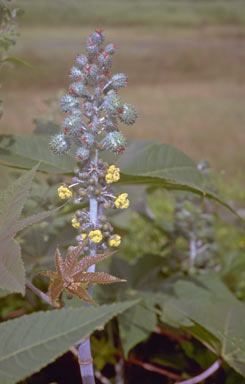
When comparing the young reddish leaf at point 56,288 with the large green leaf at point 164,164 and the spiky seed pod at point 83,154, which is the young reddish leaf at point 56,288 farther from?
the large green leaf at point 164,164

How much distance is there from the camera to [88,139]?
42 centimetres

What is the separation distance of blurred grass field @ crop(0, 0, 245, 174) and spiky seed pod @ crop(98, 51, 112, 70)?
1340mm

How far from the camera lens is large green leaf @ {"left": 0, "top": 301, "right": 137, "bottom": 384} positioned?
0.31m

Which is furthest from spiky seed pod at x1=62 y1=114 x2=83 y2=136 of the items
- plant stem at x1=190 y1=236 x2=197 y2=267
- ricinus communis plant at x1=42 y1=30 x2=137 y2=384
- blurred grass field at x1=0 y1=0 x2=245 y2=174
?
blurred grass field at x1=0 y1=0 x2=245 y2=174


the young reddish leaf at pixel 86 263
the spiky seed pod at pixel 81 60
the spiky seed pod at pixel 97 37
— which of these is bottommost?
the young reddish leaf at pixel 86 263

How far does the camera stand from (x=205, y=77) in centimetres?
250

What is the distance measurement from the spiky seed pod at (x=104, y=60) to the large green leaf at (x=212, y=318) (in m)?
0.33

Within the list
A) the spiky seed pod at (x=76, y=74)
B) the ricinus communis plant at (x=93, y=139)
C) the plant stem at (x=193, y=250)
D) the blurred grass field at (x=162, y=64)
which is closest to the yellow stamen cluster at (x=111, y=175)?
the ricinus communis plant at (x=93, y=139)

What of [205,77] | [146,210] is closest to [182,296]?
[146,210]

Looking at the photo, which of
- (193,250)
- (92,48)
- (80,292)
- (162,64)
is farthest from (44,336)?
(162,64)

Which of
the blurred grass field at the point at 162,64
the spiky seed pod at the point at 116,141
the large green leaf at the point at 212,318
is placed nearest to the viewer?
the spiky seed pod at the point at 116,141

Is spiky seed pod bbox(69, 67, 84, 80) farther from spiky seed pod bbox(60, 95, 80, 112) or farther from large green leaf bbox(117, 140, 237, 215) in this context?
large green leaf bbox(117, 140, 237, 215)

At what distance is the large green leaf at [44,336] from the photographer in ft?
1.01

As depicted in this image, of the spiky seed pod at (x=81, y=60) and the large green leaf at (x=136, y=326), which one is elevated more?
the spiky seed pod at (x=81, y=60)
